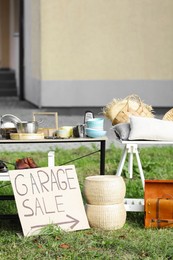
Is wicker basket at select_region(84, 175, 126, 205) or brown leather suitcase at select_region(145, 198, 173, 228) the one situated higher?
wicker basket at select_region(84, 175, 126, 205)

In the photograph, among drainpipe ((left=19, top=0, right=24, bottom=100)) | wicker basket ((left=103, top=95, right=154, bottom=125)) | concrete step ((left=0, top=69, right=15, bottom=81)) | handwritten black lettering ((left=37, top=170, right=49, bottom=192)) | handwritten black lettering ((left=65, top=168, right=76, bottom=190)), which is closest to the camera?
handwritten black lettering ((left=37, top=170, right=49, bottom=192))

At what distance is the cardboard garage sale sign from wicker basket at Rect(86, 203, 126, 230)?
0.22 feet

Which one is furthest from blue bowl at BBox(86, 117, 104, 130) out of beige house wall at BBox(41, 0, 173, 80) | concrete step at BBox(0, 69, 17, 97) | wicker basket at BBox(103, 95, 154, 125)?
concrete step at BBox(0, 69, 17, 97)

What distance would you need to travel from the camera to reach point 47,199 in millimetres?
6105

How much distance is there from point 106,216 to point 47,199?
0.44m

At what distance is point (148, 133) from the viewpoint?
21.4 feet

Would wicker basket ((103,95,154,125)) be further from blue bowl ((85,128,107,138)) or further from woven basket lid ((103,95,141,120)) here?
blue bowl ((85,128,107,138))

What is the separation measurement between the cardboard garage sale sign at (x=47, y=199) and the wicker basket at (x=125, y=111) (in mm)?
883

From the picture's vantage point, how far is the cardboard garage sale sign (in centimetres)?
600

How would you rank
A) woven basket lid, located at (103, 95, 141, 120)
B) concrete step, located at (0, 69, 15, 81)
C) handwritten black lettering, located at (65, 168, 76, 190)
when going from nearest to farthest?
handwritten black lettering, located at (65, 168, 76, 190)
woven basket lid, located at (103, 95, 141, 120)
concrete step, located at (0, 69, 15, 81)

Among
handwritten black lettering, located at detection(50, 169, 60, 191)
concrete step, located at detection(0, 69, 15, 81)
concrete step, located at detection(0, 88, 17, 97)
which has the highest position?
handwritten black lettering, located at detection(50, 169, 60, 191)

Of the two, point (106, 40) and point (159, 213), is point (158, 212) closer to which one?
point (159, 213)

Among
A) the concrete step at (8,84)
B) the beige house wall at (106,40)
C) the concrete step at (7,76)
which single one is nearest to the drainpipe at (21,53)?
the concrete step at (8,84)

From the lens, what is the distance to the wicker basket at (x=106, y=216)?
6199 mm
